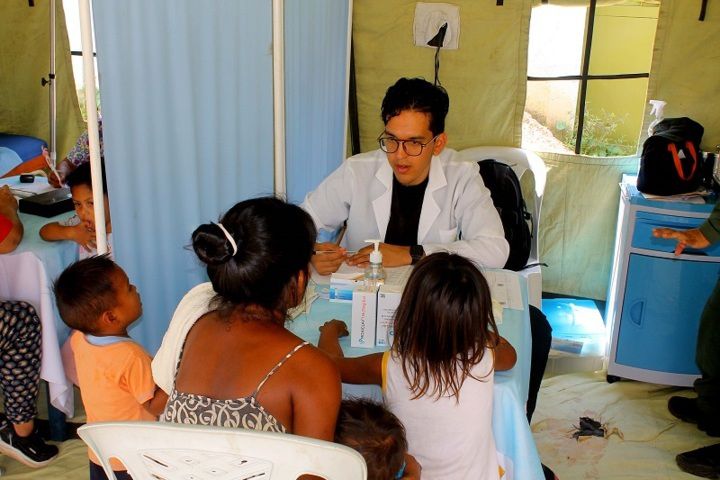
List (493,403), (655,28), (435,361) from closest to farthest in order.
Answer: (435,361) < (493,403) < (655,28)

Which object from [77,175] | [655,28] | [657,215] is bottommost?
[657,215]

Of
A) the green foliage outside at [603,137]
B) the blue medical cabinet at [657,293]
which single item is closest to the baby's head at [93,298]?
the blue medical cabinet at [657,293]

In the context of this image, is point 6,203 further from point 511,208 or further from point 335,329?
point 511,208

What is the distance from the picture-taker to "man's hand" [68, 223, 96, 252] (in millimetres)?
2422

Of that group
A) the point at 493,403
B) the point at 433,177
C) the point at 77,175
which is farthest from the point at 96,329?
the point at 433,177

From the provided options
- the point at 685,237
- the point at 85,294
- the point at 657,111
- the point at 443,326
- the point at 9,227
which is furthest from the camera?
the point at 657,111

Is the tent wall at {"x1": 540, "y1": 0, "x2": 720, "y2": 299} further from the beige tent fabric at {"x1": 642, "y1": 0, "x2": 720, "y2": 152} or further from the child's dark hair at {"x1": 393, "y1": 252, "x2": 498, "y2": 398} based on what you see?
the child's dark hair at {"x1": 393, "y1": 252, "x2": 498, "y2": 398}

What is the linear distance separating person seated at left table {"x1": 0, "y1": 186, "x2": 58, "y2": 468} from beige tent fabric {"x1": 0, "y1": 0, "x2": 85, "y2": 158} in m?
2.10

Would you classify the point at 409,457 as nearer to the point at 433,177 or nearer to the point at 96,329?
the point at 96,329

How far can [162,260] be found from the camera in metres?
2.35

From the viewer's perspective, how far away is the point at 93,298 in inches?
69.5

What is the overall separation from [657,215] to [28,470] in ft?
8.95

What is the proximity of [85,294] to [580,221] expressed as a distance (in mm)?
2744

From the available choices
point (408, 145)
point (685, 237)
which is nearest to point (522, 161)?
point (685, 237)
